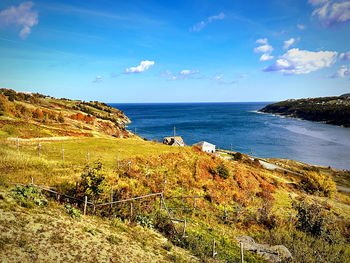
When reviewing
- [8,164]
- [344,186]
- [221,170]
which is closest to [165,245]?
[8,164]

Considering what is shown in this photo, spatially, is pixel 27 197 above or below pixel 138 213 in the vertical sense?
above

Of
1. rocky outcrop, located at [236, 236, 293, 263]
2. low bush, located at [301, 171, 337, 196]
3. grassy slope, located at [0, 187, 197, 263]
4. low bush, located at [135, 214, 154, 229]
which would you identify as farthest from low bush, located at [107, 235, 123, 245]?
low bush, located at [301, 171, 337, 196]

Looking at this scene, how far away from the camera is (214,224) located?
19641 mm

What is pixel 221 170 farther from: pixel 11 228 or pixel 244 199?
pixel 11 228

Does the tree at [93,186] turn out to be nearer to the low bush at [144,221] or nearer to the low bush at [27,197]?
the low bush at [27,197]

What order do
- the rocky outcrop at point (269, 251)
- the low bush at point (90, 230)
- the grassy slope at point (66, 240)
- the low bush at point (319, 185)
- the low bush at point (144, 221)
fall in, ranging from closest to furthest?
the grassy slope at point (66, 240)
the low bush at point (90, 230)
the rocky outcrop at point (269, 251)
the low bush at point (144, 221)
the low bush at point (319, 185)

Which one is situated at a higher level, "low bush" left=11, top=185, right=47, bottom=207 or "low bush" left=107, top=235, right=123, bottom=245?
"low bush" left=11, top=185, right=47, bottom=207

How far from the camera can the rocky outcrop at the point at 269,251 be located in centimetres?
1450

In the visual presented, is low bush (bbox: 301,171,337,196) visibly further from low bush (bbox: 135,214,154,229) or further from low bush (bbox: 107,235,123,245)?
low bush (bbox: 107,235,123,245)

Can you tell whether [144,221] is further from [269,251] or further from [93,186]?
[269,251]

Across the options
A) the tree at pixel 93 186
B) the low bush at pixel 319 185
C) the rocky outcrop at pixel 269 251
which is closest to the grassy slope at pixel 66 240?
the tree at pixel 93 186

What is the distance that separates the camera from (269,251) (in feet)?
50.8

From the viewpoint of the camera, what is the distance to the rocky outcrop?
1450 centimetres

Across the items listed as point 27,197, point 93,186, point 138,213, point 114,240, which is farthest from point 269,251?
point 27,197
